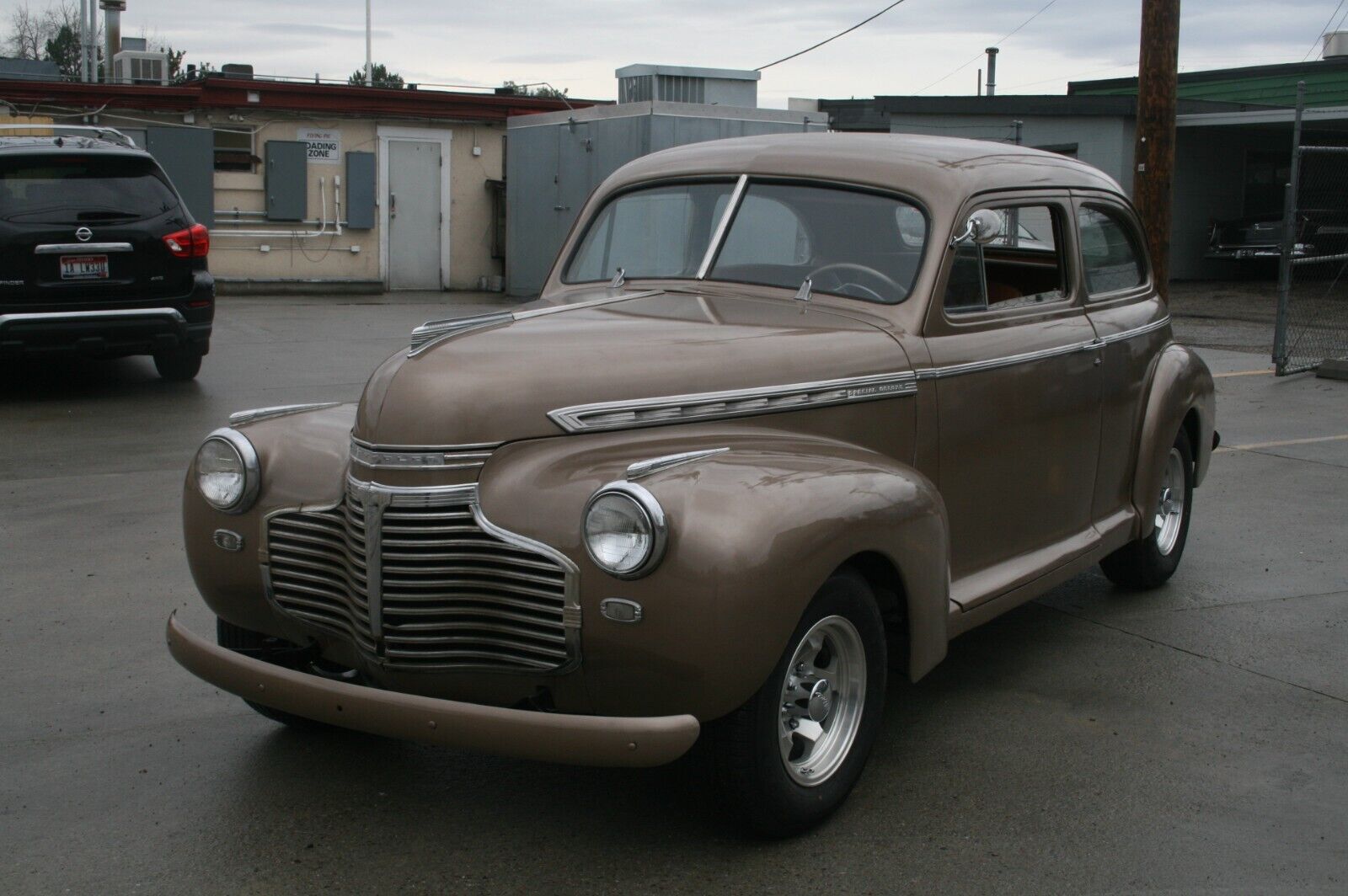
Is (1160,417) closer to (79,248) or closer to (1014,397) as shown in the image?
(1014,397)

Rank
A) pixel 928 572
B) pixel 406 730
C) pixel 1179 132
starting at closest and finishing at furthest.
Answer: pixel 406 730, pixel 928 572, pixel 1179 132

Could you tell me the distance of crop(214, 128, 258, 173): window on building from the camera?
2117cm

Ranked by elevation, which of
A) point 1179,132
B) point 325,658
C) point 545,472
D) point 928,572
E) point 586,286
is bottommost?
point 325,658

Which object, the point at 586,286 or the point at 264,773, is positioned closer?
the point at 264,773

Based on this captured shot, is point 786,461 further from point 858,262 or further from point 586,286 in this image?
point 586,286

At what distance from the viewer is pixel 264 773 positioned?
13.5 ft

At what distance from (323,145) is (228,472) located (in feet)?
62.0

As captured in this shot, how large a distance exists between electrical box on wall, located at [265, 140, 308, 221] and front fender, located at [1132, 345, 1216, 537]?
57.6 feet

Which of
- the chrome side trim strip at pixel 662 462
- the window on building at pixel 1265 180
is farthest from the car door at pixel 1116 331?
the window on building at pixel 1265 180

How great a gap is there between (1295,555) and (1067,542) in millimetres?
2242

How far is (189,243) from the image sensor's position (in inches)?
424

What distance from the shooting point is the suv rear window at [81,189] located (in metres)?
10.1

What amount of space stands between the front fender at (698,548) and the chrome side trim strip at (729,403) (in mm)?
44

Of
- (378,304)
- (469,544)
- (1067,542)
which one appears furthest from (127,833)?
(378,304)
